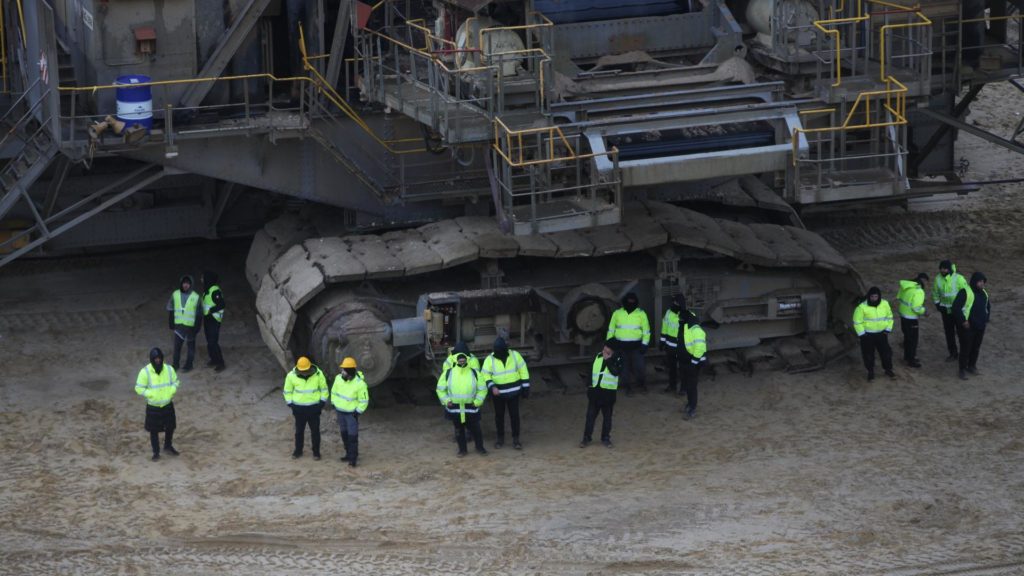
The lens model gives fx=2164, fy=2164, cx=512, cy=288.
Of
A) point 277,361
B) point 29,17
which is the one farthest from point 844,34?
point 29,17

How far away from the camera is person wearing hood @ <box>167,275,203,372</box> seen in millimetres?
22344

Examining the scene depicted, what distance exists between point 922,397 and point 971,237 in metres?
5.19

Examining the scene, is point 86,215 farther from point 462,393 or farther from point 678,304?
point 678,304

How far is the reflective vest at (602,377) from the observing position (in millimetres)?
20219

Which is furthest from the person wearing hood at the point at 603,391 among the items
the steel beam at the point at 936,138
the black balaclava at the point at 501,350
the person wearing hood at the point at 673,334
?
the steel beam at the point at 936,138

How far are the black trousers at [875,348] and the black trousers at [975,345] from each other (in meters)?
0.82

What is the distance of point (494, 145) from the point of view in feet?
68.1

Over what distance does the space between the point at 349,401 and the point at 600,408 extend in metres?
2.42

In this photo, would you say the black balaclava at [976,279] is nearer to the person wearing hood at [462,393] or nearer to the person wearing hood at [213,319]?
the person wearing hood at [462,393]

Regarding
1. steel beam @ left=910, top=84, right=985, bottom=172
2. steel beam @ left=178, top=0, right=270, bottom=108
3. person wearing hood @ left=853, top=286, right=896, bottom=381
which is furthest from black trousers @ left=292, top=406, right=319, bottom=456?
steel beam @ left=910, top=84, right=985, bottom=172

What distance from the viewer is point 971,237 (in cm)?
2617

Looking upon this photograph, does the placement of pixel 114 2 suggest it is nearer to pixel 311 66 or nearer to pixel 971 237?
pixel 311 66

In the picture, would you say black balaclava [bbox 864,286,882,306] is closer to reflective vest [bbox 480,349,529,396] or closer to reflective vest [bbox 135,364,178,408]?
reflective vest [bbox 480,349,529,396]

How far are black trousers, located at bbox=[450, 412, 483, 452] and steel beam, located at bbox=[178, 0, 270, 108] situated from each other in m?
4.93
